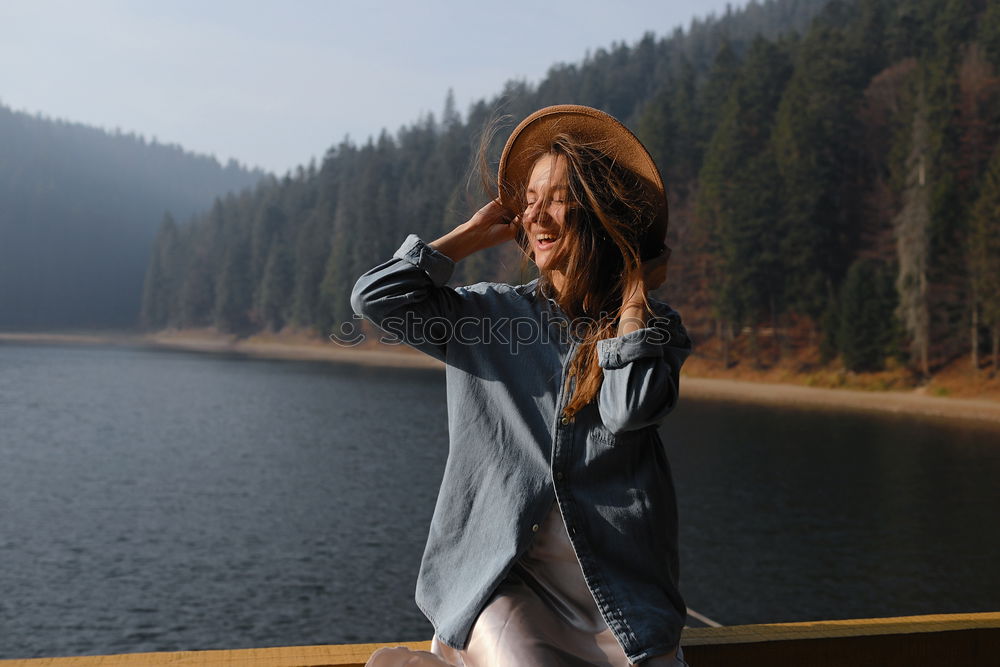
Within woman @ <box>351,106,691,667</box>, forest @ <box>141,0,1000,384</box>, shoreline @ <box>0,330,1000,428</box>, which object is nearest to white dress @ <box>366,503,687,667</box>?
woman @ <box>351,106,691,667</box>

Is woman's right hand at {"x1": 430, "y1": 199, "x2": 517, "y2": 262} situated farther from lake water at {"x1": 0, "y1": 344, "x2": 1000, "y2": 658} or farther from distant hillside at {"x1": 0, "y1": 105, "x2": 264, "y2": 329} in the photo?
distant hillside at {"x1": 0, "y1": 105, "x2": 264, "y2": 329}

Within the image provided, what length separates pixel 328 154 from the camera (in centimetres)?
9556

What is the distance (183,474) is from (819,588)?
13.4 m

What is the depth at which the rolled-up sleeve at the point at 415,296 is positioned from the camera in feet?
5.60

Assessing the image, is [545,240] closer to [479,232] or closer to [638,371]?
[479,232]

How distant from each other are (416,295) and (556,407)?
1.18ft

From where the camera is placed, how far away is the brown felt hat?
1661 millimetres

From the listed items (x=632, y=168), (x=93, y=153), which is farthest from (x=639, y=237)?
(x=93, y=153)

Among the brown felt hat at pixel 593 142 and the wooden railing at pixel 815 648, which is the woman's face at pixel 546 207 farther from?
the wooden railing at pixel 815 648

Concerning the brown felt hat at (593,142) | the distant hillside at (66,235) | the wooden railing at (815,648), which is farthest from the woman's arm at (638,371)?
Answer: the distant hillside at (66,235)

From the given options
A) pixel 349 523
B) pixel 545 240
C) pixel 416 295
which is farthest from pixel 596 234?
pixel 349 523

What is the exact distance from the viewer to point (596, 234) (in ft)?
5.50

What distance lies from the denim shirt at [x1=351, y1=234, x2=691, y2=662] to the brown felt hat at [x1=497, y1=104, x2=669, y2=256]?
18 centimetres

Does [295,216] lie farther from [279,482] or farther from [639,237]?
[639,237]
